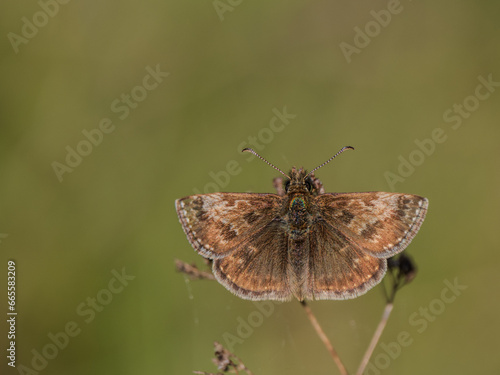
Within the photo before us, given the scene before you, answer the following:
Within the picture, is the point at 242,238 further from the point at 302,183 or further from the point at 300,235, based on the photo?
the point at 302,183

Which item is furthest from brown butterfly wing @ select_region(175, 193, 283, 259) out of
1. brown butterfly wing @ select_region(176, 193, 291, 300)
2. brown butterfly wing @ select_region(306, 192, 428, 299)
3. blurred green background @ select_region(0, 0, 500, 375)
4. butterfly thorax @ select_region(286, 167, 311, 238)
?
blurred green background @ select_region(0, 0, 500, 375)

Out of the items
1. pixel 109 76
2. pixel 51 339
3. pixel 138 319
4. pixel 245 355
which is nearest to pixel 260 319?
pixel 245 355

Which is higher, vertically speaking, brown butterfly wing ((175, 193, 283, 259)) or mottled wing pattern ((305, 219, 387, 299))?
brown butterfly wing ((175, 193, 283, 259))

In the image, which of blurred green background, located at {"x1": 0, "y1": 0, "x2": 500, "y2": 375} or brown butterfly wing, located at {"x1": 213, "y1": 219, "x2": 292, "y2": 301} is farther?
blurred green background, located at {"x1": 0, "y1": 0, "x2": 500, "y2": 375}

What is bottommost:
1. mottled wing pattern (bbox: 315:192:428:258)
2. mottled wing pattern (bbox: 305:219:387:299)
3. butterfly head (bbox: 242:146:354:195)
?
mottled wing pattern (bbox: 305:219:387:299)

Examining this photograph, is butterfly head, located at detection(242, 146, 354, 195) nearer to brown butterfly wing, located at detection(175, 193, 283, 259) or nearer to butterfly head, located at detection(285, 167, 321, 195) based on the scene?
butterfly head, located at detection(285, 167, 321, 195)

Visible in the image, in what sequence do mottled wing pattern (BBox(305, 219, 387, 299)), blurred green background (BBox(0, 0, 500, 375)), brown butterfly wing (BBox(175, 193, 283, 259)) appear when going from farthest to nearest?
blurred green background (BBox(0, 0, 500, 375))
brown butterfly wing (BBox(175, 193, 283, 259))
mottled wing pattern (BBox(305, 219, 387, 299))

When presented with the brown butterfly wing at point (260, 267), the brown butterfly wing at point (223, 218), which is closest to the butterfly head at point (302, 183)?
the brown butterfly wing at point (223, 218)
